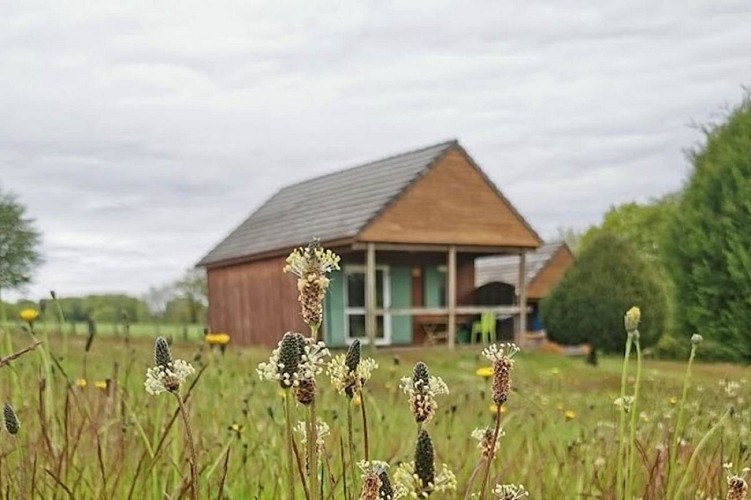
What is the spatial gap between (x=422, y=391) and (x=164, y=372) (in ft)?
1.07

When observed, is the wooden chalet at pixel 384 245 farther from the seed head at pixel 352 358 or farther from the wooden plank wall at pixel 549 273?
the seed head at pixel 352 358

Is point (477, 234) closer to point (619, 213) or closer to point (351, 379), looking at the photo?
point (351, 379)

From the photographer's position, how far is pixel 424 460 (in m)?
1.05

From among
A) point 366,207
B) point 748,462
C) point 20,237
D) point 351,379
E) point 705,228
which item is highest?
point 366,207

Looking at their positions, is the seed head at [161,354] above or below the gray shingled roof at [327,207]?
below

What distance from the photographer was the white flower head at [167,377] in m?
1.07

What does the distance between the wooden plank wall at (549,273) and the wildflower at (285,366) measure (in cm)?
3018

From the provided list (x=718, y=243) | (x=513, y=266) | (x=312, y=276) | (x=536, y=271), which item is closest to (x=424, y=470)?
(x=312, y=276)

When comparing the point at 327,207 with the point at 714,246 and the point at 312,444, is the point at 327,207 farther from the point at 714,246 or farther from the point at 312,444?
the point at 312,444

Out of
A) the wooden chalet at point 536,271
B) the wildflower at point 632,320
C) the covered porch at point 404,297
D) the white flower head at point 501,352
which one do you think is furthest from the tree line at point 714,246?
the wooden chalet at point 536,271

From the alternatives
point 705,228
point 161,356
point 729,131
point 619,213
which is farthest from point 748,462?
point 619,213

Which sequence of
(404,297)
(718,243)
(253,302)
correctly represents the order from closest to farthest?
1. (718,243)
2. (253,302)
3. (404,297)

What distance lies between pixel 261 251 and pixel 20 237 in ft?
61.0

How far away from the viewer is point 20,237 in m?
2.92
